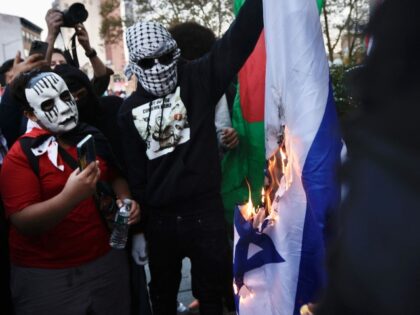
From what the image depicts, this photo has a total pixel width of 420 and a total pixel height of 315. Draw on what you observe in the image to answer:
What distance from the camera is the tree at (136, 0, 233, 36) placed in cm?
1418

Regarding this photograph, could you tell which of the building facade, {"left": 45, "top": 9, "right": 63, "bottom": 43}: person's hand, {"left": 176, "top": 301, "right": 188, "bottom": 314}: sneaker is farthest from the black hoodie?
the building facade

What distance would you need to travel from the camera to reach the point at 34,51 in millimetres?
2543

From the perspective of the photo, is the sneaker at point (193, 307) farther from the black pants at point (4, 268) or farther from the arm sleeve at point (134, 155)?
the black pants at point (4, 268)

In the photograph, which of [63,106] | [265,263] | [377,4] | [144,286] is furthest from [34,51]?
[377,4]

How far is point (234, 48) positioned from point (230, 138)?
0.64 m

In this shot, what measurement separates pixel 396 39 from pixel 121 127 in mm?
1824

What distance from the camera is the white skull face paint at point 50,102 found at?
6.47 feet

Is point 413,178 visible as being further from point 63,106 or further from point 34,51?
point 34,51

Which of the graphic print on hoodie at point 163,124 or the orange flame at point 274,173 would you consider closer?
the orange flame at point 274,173

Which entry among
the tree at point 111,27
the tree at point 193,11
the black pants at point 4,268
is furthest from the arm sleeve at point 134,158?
the tree at point 111,27

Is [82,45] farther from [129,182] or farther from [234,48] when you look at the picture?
[234,48]

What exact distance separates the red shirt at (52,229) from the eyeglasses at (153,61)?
0.49 metres

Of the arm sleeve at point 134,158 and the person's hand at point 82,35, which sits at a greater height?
the person's hand at point 82,35

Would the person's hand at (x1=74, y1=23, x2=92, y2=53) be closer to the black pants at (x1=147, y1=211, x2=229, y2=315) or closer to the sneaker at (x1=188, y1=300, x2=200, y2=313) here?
the black pants at (x1=147, y1=211, x2=229, y2=315)
